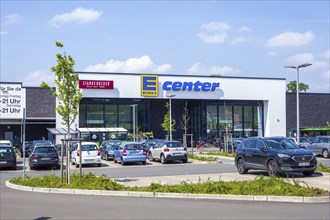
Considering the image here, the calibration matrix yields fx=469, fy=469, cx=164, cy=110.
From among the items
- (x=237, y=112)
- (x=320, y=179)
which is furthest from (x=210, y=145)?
(x=320, y=179)

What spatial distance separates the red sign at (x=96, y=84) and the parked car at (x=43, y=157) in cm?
2523

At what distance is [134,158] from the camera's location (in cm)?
2917

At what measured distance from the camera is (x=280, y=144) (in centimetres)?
1984

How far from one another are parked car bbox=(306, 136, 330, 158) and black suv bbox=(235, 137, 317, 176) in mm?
15067

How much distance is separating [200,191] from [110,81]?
134ft

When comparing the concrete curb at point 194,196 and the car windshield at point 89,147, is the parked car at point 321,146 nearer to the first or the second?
the car windshield at point 89,147

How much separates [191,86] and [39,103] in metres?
18.2

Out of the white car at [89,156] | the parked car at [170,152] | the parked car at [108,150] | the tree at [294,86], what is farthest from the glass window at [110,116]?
the tree at [294,86]

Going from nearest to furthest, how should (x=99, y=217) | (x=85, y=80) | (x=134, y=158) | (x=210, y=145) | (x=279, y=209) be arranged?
(x=99, y=217) < (x=279, y=209) < (x=134, y=158) < (x=85, y=80) < (x=210, y=145)

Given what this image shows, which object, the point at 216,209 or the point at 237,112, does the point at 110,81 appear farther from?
the point at 216,209

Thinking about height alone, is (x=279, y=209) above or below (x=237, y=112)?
below

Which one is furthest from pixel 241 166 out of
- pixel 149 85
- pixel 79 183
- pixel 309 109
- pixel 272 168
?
pixel 309 109

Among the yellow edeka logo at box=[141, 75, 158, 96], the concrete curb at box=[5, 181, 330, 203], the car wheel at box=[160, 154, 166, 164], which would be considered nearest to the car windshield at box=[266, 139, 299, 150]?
the concrete curb at box=[5, 181, 330, 203]

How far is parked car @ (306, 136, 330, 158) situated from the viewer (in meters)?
34.4
